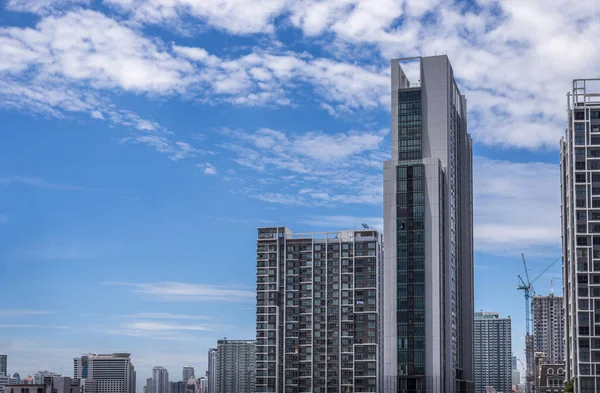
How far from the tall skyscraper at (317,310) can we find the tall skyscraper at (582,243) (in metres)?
49.6

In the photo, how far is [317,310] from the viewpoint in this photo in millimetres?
168375

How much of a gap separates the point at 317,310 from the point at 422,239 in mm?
43223

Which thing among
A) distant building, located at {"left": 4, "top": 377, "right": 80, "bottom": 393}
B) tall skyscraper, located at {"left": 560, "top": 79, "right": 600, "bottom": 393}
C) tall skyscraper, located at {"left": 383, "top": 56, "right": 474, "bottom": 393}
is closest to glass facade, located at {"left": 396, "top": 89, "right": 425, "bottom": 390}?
tall skyscraper, located at {"left": 383, "top": 56, "right": 474, "bottom": 393}

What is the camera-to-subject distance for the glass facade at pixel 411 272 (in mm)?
127812

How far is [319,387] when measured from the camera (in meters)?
164

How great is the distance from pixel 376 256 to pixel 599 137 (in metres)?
59.7

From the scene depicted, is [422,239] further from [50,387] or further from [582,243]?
[50,387]

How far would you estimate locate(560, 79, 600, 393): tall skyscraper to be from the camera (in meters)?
110

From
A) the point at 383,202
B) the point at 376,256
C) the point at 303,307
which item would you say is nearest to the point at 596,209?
the point at 383,202

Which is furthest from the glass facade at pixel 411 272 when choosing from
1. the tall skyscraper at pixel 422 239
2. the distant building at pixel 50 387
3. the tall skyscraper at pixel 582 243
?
the distant building at pixel 50 387

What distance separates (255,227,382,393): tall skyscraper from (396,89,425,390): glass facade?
102 ft

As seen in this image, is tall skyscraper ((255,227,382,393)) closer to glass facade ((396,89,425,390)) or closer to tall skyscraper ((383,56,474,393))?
tall skyscraper ((383,56,474,393))

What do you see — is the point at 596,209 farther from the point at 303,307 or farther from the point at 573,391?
the point at 303,307

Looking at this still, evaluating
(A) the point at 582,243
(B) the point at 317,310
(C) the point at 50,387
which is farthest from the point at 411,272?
(C) the point at 50,387
